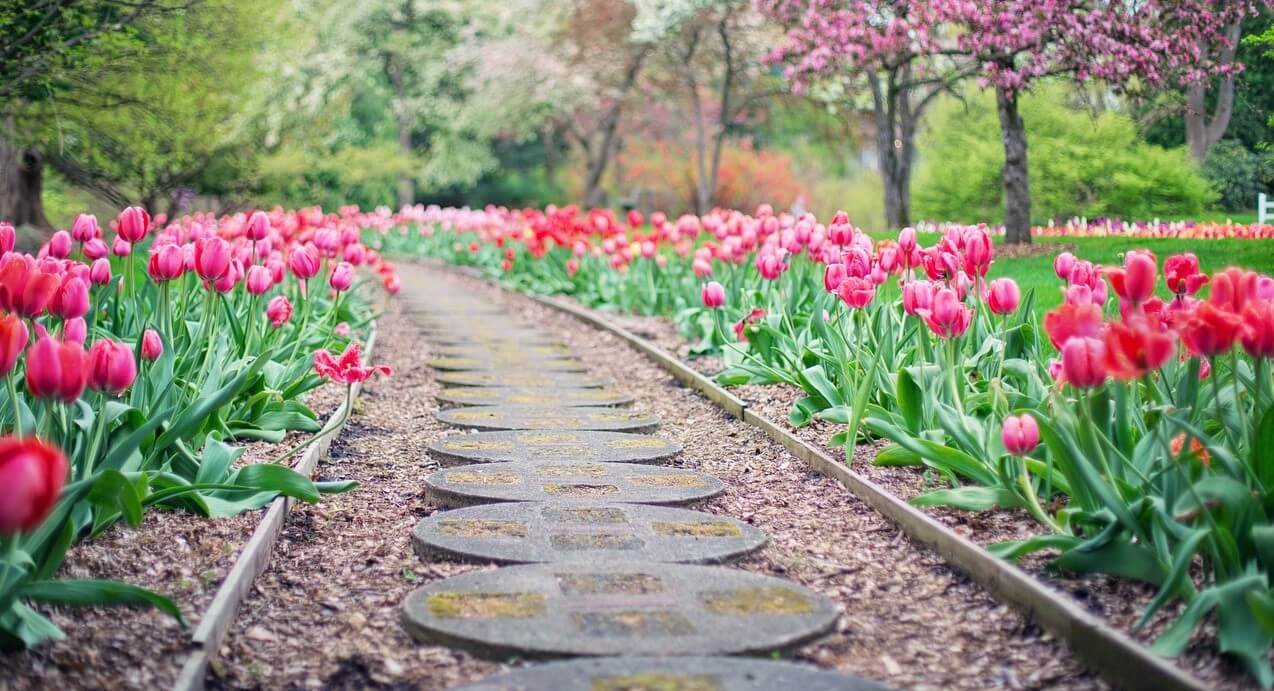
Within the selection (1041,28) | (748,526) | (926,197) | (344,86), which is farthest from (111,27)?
(344,86)

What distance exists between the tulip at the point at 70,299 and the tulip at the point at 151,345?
18.4 inches

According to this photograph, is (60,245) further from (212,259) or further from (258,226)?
(258,226)

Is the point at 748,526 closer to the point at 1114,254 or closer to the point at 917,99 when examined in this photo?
the point at 1114,254

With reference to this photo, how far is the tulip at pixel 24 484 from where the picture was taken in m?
2.22

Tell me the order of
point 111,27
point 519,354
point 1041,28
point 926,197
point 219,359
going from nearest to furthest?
point 219,359, point 111,27, point 519,354, point 1041,28, point 926,197

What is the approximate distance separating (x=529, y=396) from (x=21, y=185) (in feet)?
37.1

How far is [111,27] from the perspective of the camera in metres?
9.02

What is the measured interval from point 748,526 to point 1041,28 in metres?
9.55

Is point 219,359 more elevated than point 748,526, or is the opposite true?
point 219,359

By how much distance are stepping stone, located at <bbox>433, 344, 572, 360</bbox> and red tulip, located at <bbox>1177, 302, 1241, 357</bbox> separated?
704cm

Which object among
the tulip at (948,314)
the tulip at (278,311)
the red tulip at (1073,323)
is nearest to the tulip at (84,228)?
the tulip at (278,311)

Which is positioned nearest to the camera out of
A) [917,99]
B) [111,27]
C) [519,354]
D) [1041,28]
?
[111,27]

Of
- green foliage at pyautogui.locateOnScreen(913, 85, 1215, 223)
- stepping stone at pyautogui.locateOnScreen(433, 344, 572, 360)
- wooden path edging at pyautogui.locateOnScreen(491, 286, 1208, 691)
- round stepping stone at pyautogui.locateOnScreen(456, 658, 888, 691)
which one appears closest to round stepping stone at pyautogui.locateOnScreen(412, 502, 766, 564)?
wooden path edging at pyautogui.locateOnScreen(491, 286, 1208, 691)

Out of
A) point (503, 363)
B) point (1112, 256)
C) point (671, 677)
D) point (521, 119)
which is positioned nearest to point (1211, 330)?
point (671, 677)
